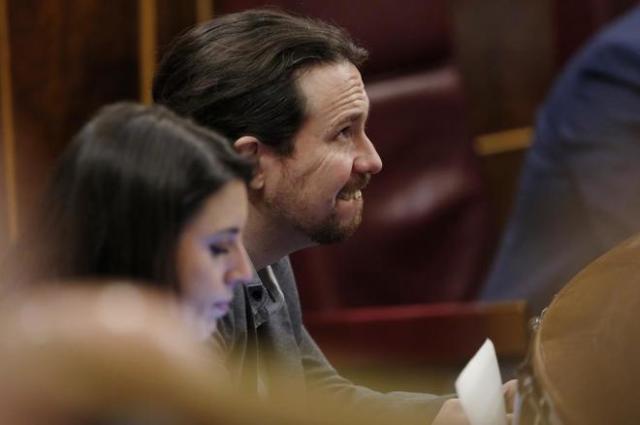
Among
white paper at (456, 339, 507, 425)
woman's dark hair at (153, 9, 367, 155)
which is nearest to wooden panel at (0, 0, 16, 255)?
woman's dark hair at (153, 9, 367, 155)

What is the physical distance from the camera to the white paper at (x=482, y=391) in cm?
94

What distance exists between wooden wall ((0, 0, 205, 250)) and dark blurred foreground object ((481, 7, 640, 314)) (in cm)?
68

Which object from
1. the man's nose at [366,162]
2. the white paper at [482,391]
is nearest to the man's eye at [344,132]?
the man's nose at [366,162]

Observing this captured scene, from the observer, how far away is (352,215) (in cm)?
126

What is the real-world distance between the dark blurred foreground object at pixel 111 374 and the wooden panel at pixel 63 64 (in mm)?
1724

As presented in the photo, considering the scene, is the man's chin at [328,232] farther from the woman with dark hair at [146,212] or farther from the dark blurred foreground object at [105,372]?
the dark blurred foreground object at [105,372]

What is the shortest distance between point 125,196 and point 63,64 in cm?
157

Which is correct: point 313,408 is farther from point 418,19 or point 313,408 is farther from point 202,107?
point 418,19

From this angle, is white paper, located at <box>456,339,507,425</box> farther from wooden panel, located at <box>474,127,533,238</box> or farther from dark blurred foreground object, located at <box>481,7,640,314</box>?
wooden panel, located at <box>474,127,533,238</box>

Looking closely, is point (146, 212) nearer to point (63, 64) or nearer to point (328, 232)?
point (328, 232)

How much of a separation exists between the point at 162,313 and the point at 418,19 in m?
1.85

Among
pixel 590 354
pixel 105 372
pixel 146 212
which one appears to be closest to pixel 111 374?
pixel 105 372

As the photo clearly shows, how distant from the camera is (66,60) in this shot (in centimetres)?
226

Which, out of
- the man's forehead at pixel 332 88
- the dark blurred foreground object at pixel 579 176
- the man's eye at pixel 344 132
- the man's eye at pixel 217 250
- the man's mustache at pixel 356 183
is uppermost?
the man's forehead at pixel 332 88
